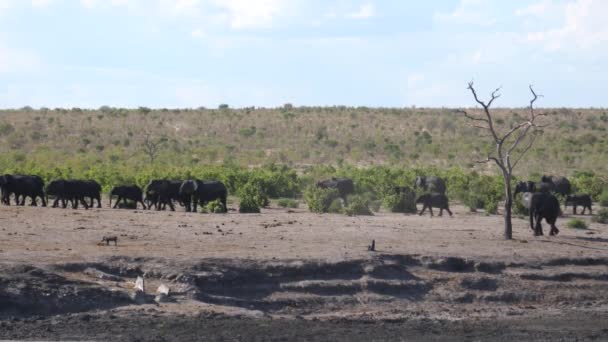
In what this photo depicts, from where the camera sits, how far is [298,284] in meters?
17.6

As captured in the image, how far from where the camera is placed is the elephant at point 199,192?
94.6 feet

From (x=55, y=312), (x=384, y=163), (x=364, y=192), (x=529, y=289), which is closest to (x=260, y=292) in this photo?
(x=55, y=312)

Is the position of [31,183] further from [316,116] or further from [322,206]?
[316,116]

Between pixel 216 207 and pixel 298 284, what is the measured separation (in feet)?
35.4

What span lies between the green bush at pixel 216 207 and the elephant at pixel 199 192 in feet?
1.36

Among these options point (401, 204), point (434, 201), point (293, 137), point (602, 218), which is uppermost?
point (293, 137)

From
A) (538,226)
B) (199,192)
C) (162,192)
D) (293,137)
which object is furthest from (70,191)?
(293,137)

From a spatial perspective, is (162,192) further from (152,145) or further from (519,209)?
(152,145)

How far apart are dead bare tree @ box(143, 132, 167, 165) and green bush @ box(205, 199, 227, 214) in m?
27.1

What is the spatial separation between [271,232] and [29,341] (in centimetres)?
908

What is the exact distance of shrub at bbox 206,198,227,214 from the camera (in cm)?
2792

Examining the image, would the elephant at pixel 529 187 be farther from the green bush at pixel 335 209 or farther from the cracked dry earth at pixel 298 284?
the cracked dry earth at pixel 298 284

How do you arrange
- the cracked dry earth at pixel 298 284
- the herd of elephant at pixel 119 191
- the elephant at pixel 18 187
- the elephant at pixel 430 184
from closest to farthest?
the cracked dry earth at pixel 298 284 → the herd of elephant at pixel 119 191 → the elephant at pixel 18 187 → the elephant at pixel 430 184

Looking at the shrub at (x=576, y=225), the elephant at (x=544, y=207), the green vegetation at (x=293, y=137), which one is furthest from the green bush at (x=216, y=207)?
the green vegetation at (x=293, y=137)
